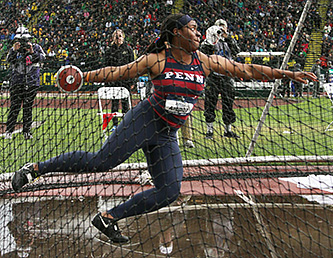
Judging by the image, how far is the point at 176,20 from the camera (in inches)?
141

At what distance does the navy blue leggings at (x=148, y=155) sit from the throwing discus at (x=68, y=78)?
0.55 m

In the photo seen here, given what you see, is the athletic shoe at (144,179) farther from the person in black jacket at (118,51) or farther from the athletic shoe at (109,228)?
the athletic shoe at (109,228)

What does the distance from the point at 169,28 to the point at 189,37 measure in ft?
0.71

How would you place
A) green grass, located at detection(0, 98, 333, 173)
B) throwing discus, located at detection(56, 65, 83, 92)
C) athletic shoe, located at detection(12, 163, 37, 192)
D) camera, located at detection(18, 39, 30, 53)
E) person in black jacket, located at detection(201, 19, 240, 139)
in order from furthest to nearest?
1. person in black jacket, located at detection(201, 19, 240, 139)
2. camera, located at detection(18, 39, 30, 53)
3. green grass, located at detection(0, 98, 333, 173)
4. athletic shoe, located at detection(12, 163, 37, 192)
5. throwing discus, located at detection(56, 65, 83, 92)

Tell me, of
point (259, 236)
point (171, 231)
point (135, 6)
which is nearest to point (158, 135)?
point (171, 231)

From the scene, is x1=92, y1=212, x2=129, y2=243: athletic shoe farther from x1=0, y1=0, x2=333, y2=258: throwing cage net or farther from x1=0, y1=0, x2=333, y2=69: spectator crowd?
x1=0, y1=0, x2=333, y2=69: spectator crowd

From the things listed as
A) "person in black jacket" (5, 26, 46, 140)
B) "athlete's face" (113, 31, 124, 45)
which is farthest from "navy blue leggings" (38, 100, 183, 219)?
"athlete's face" (113, 31, 124, 45)

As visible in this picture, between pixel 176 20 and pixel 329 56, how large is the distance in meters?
7.12

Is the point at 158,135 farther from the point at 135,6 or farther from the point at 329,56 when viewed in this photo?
the point at 329,56

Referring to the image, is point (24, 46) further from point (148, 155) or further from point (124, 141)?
point (148, 155)

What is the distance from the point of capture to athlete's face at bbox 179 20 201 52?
11.6ft

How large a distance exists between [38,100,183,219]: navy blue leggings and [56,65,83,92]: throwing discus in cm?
55

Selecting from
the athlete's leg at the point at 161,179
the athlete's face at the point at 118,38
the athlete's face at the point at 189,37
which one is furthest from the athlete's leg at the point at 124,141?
the athlete's face at the point at 118,38

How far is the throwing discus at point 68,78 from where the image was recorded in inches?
132
